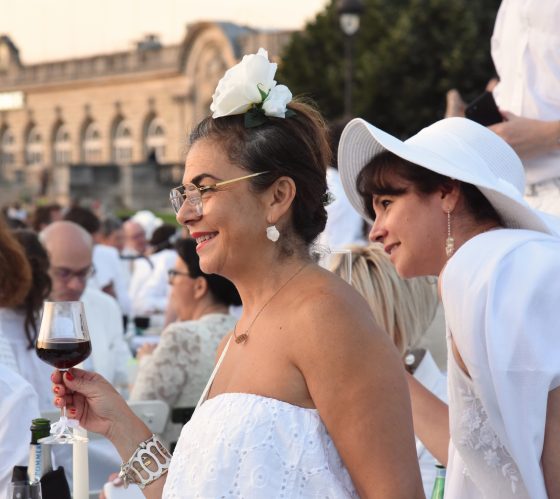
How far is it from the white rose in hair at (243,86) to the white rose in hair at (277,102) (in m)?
0.02

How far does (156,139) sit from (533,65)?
2235 inches

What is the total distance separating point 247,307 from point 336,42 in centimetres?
3507

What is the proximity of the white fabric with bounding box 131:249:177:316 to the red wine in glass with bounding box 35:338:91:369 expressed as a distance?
24.0 ft

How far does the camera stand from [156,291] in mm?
10484

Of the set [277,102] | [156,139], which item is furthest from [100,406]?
[156,139]

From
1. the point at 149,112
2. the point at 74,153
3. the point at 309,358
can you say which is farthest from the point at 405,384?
the point at 74,153

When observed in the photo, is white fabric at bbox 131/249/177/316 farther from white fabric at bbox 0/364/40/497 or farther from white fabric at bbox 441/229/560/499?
white fabric at bbox 441/229/560/499

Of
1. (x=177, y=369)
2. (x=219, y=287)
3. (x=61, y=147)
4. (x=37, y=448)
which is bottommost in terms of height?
(x=61, y=147)

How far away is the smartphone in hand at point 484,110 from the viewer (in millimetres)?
4246

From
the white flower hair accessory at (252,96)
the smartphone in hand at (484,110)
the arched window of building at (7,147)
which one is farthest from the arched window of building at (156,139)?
the white flower hair accessory at (252,96)

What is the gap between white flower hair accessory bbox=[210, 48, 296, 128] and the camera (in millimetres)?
2514

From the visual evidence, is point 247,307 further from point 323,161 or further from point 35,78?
point 35,78

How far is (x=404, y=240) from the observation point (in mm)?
2693

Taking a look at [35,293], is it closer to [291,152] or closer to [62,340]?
[62,340]
